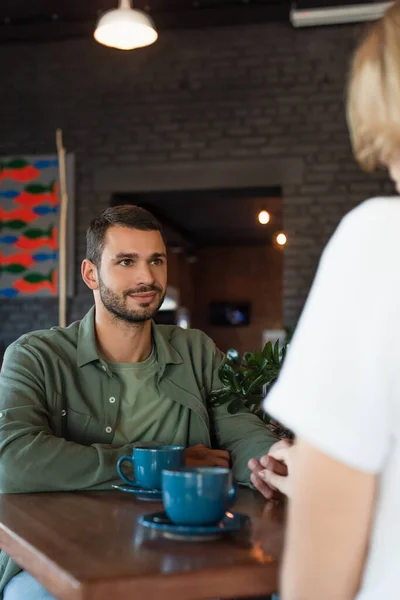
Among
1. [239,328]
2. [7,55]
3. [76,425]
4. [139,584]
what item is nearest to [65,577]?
[139,584]

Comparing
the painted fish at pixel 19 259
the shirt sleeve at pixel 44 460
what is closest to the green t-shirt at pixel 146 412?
the shirt sleeve at pixel 44 460

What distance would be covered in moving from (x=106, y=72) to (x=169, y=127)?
0.65m

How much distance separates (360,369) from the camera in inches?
25.6

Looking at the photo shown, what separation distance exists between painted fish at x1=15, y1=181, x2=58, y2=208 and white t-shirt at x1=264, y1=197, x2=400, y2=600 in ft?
18.1

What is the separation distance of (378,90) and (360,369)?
0.77 feet

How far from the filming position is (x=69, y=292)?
591 centimetres

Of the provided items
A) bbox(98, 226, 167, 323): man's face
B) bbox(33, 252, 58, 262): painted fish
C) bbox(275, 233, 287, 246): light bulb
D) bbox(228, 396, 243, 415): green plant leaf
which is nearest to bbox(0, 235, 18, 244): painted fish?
bbox(33, 252, 58, 262): painted fish

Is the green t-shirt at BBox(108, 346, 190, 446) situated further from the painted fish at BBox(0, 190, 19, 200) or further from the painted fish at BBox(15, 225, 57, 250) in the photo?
the painted fish at BBox(0, 190, 19, 200)

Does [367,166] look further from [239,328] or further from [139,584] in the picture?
[239,328]

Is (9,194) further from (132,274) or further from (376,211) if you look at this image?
(376,211)

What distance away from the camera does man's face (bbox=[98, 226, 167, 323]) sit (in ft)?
6.47

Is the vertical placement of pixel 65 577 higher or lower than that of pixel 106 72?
lower

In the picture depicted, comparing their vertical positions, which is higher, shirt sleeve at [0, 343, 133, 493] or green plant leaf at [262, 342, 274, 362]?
green plant leaf at [262, 342, 274, 362]

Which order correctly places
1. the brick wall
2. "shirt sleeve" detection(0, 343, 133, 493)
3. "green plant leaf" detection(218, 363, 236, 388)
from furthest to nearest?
the brick wall, "green plant leaf" detection(218, 363, 236, 388), "shirt sleeve" detection(0, 343, 133, 493)
